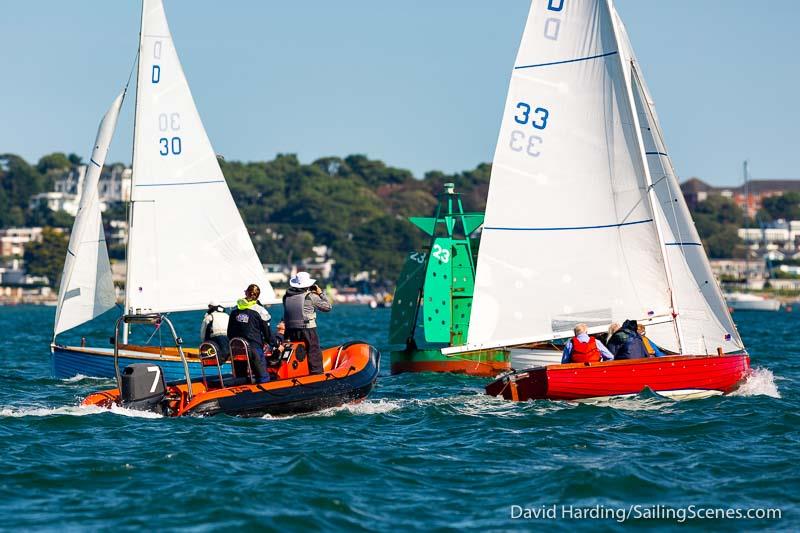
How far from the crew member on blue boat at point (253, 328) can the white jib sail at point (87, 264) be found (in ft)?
27.8

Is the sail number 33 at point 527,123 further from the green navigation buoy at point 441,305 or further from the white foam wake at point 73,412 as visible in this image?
the green navigation buoy at point 441,305

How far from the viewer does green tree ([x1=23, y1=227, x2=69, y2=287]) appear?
15838 cm

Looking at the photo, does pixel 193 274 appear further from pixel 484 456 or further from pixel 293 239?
pixel 293 239

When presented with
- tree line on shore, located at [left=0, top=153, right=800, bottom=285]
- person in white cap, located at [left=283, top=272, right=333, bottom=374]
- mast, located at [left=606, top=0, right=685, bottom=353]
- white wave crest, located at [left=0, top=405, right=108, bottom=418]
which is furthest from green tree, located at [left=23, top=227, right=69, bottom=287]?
person in white cap, located at [left=283, top=272, right=333, bottom=374]

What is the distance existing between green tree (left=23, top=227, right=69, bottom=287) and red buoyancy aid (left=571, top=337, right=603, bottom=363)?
141770mm

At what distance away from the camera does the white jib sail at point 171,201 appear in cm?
2686

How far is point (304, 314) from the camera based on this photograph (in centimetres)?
1933

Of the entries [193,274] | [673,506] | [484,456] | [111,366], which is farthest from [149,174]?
[673,506]

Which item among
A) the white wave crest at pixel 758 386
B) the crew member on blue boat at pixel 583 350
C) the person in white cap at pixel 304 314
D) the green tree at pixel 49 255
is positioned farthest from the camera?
the green tree at pixel 49 255

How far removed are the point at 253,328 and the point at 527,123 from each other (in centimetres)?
539

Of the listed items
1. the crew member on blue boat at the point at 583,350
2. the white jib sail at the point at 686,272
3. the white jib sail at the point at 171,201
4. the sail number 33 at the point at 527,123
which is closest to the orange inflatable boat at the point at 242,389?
the crew member on blue boat at the point at 583,350

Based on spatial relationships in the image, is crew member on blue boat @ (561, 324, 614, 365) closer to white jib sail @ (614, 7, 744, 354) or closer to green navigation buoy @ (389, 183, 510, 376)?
white jib sail @ (614, 7, 744, 354)

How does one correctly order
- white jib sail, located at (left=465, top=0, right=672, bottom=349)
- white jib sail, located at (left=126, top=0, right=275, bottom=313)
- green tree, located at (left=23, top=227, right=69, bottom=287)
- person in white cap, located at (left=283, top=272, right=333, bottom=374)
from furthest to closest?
1. green tree, located at (left=23, top=227, right=69, bottom=287)
2. white jib sail, located at (left=126, top=0, right=275, bottom=313)
3. white jib sail, located at (left=465, top=0, right=672, bottom=349)
4. person in white cap, located at (left=283, top=272, right=333, bottom=374)

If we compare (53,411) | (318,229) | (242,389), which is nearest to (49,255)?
(318,229)
